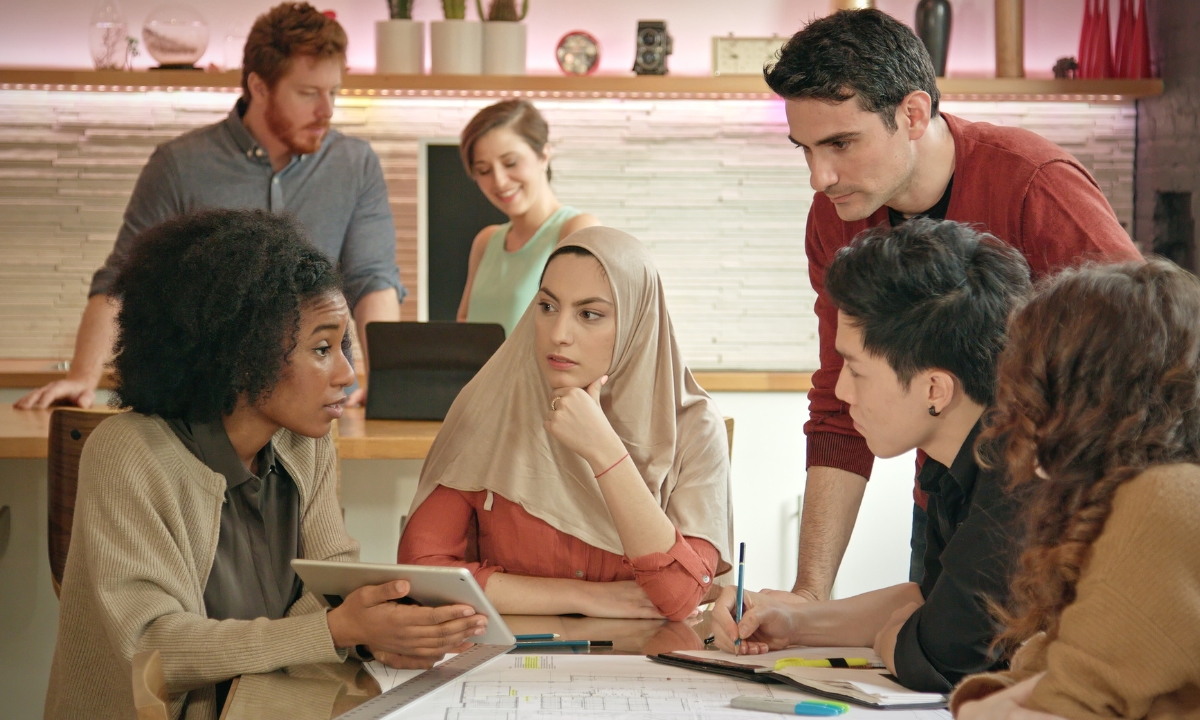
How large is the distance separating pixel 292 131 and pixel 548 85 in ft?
3.51

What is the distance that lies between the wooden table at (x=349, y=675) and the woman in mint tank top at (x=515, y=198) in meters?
1.74

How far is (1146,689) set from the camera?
0.94 meters

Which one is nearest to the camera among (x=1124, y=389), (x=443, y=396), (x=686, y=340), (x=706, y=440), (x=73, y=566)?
(x=1124, y=389)

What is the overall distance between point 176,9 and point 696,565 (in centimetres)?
308

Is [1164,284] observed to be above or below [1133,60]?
below

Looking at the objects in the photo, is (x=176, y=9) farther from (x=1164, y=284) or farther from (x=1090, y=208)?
(x=1164, y=284)

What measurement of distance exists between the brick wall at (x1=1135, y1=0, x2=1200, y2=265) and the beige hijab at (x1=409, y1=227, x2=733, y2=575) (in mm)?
2669

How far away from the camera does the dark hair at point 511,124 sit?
333cm

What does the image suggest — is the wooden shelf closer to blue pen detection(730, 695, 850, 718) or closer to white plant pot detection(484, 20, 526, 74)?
white plant pot detection(484, 20, 526, 74)

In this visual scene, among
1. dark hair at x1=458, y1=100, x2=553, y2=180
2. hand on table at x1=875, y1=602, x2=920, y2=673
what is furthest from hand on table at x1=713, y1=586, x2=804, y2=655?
dark hair at x1=458, y1=100, x2=553, y2=180

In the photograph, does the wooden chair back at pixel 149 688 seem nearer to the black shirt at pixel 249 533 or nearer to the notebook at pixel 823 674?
the black shirt at pixel 249 533

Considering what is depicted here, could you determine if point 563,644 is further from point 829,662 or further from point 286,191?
point 286,191

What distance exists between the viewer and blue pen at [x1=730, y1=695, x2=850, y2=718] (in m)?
1.20

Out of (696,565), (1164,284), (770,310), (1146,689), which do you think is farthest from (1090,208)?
(770,310)
